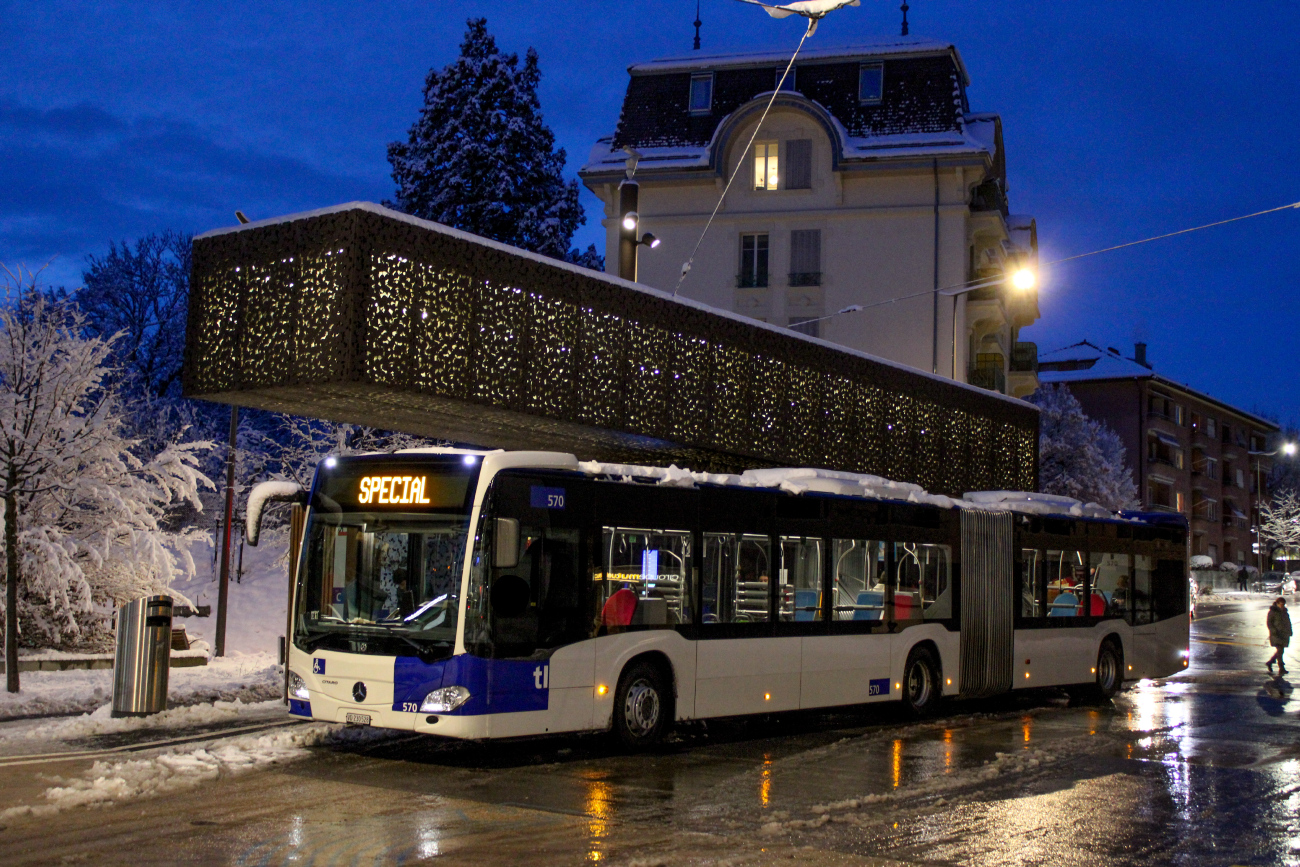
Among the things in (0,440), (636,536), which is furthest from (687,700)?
(0,440)

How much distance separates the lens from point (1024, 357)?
47.1 meters

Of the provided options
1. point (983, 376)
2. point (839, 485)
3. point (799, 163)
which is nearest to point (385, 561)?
point (839, 485)

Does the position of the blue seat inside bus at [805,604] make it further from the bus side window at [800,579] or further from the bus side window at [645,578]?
the bus side window at [645,578]

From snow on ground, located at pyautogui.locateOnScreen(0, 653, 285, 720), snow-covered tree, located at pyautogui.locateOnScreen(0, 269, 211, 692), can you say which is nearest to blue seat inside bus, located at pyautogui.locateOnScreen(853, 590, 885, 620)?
snow on ground, located at pyautogui.locateOnScreen(0, 653, 285, 720)

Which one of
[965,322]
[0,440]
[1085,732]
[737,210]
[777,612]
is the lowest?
[1085,732]

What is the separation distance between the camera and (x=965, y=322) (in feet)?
135

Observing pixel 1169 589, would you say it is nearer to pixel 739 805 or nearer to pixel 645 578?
pixel 645 578

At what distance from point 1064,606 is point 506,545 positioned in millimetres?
11635

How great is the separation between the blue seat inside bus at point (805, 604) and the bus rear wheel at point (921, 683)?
219 centimetres

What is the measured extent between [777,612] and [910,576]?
3.03 m

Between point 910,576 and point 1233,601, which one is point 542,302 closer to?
point 910,576

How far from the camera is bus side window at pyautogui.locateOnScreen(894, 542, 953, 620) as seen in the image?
54.7 ft

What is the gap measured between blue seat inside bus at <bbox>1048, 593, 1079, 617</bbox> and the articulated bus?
54.1 inches

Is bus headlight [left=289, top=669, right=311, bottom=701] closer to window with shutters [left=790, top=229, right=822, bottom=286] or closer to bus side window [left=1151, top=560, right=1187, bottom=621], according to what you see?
bus side window [left=1151, top=560, right=1187, bottom=621]
